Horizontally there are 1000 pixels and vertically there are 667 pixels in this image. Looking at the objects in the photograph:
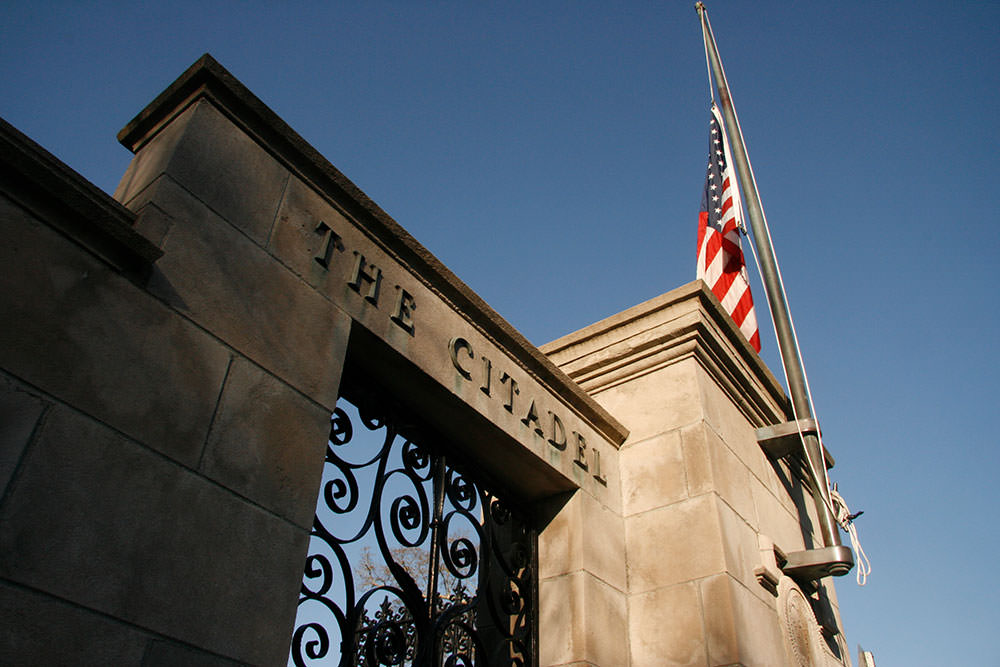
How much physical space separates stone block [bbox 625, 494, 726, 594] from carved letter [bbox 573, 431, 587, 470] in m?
0.69

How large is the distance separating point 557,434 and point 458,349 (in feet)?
3.92

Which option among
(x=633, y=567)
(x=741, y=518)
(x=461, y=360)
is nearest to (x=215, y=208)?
(x=461, y=360)

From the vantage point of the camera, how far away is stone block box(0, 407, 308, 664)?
2.72 m

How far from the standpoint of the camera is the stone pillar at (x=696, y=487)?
5711 mm

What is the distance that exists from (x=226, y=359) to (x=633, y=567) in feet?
12.4

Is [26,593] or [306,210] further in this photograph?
[306,210]

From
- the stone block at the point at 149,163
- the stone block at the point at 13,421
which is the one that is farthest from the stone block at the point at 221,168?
the stone block at the point at 13,421

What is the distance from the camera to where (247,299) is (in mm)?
3928

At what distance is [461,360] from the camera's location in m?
5.36

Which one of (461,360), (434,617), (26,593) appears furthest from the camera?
(461,360)

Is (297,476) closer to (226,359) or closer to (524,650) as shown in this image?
(226,359)

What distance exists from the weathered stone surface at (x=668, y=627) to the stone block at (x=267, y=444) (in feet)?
10.0

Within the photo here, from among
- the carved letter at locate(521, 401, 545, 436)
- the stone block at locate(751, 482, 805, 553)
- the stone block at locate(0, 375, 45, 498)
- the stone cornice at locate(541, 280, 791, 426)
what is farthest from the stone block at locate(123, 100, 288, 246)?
the stone block at locate(751, 482, 805, 553)

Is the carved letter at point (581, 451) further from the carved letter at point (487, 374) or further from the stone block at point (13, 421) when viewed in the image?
the stone block at point (13, 421)
